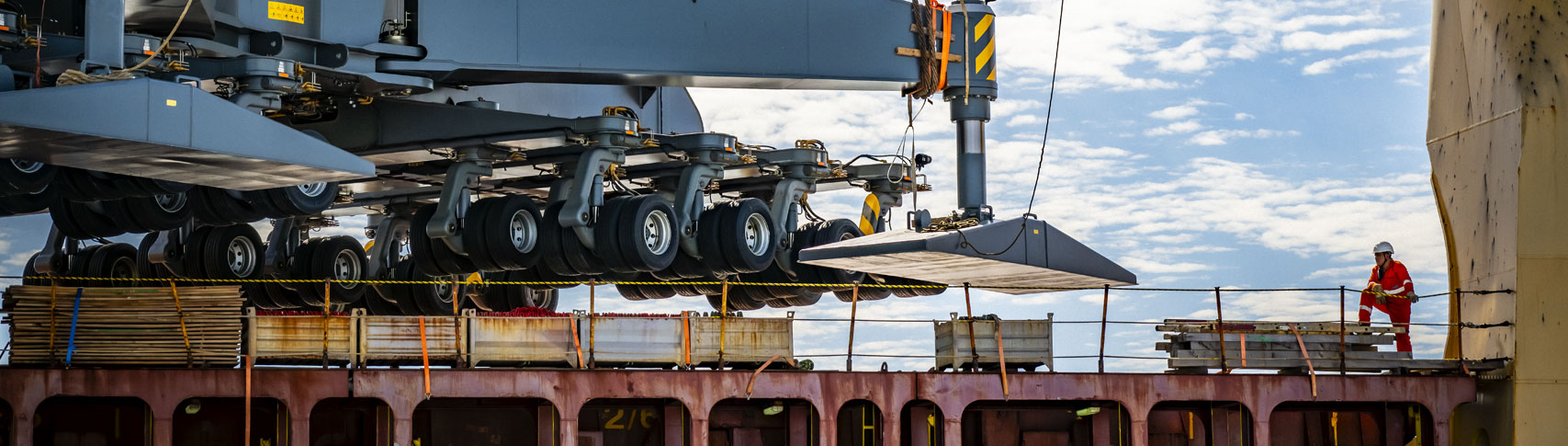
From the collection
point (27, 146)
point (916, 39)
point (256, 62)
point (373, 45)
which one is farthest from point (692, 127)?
point (27, 146)

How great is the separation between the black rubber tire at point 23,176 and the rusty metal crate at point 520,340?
3917mm

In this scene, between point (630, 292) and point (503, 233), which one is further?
point (630, 292)

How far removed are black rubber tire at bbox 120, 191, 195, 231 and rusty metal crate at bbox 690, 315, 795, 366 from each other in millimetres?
6556

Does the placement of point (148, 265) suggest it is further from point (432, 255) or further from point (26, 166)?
point (26, 166)

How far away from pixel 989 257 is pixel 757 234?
5453 mm

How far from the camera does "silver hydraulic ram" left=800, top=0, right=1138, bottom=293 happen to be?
1641cm

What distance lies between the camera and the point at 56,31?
1406 centimetres

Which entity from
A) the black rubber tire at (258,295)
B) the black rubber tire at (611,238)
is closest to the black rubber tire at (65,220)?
the black rubber tire at (258,295)

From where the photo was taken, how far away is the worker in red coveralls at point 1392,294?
56.6 feet

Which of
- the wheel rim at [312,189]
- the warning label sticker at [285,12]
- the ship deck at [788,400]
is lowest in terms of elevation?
the ship deck at [788,400]

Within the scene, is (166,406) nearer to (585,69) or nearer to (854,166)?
(585,69)

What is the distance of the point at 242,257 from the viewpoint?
2259 cm

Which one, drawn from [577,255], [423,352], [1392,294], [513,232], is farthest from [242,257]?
[1392,294]

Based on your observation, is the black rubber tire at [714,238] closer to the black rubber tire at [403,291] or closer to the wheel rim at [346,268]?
the wheel rim at [346,268]
